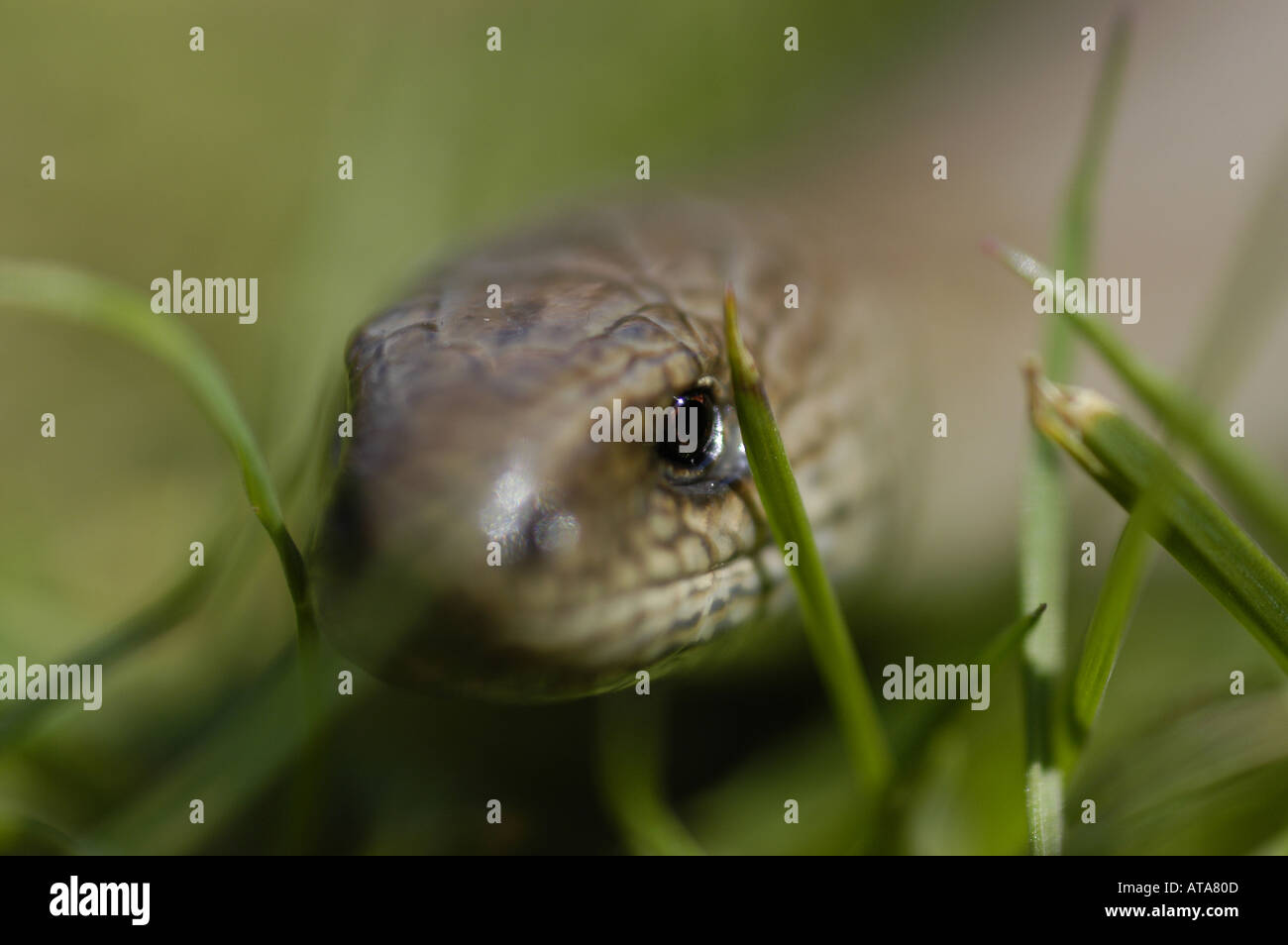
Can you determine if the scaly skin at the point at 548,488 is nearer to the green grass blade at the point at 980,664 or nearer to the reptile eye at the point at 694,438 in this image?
the reptile eye at the point at 694,438

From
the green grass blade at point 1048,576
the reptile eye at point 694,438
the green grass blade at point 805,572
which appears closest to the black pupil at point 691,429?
the reptile eye at point 694,438

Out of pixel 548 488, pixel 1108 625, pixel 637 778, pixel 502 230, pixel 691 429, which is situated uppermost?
pixel 502 230

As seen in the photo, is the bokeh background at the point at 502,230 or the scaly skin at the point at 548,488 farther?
the bokeh background at the point at 502,230

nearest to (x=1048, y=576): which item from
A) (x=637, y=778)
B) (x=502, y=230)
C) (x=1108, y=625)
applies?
(x=1108, y=625)

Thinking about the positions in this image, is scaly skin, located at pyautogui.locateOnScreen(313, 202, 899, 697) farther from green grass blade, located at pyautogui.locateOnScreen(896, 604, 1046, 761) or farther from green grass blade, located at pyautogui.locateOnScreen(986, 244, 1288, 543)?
green grass blade, located at pyautogui.locateOnScreen(986, 244, 1288, 543)

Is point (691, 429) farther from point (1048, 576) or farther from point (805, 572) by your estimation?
point (1048, 576)

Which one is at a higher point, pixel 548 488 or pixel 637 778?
pixel 548 488
